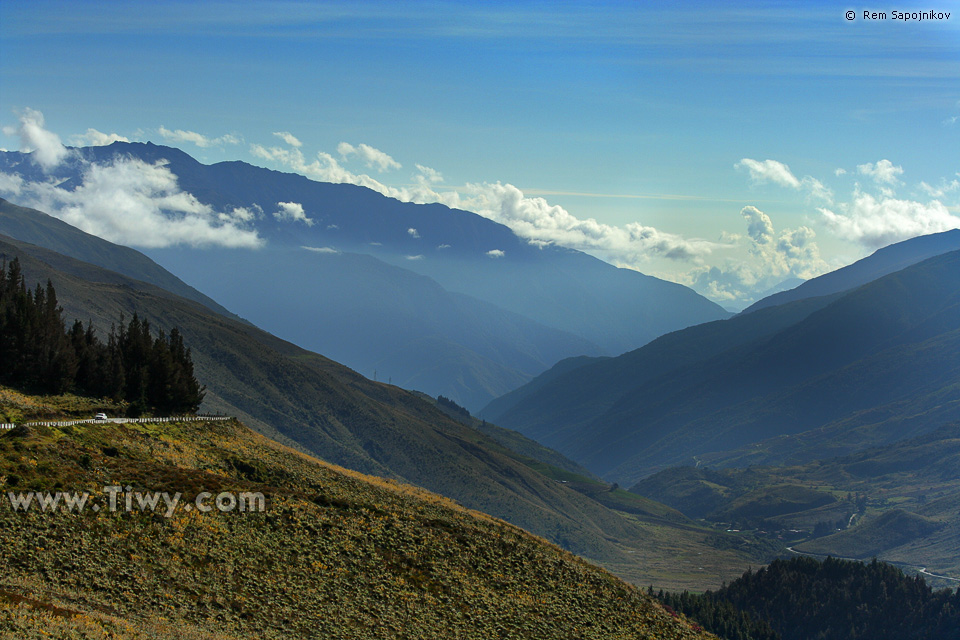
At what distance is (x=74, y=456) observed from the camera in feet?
182

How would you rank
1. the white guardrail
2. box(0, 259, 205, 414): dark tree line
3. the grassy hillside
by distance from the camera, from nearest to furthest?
the grassy hillside < the white guardrail < box(0, 259, 205, 414): dark tree line

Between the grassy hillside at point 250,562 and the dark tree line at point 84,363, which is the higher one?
the dark tree line at point 84,363

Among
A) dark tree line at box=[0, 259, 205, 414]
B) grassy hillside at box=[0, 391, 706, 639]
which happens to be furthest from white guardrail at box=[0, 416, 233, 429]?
→ dark tree line at box=[0, 259, 205, 414]

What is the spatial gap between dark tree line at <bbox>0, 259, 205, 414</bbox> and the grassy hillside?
6.69 m

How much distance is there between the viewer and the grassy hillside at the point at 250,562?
41.7 metres

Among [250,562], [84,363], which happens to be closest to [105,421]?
[84,363]

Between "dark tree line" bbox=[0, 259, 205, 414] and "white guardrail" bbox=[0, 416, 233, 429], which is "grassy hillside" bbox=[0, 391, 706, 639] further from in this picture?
"dark tree line" bbox=[0, 259, 205, 414]

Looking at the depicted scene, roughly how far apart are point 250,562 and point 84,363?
44623 millimetres

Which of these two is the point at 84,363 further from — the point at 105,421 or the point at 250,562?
the point at 250,562

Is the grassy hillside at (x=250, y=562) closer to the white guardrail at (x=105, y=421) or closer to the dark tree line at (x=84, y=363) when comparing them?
the white guardrail at (x=105, y=421)

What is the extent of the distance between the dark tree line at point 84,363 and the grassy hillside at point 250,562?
6685mm

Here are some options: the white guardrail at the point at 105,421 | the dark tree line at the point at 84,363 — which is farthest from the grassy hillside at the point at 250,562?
the dark tree line at the point at 84,363

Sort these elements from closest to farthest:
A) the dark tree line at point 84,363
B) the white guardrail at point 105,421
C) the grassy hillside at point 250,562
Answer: the grassy hillside at point 250,562 < the white guardrail at point 105,421 < the dark tree line at point 84,363

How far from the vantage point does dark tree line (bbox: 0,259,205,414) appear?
78562 mm
